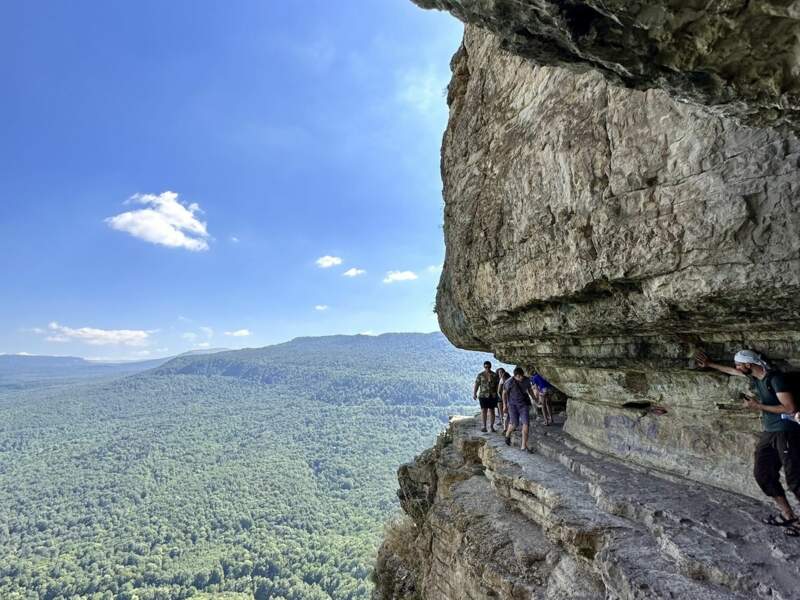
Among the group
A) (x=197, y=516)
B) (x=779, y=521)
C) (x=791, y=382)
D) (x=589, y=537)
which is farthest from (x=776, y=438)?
(x=197, y=516)

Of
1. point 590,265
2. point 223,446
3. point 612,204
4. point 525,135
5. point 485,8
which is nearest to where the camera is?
point 485,8

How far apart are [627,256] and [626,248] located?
0.11 meters

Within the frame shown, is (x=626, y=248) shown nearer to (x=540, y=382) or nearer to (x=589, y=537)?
(x=589, y=537)

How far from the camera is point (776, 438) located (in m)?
5.05

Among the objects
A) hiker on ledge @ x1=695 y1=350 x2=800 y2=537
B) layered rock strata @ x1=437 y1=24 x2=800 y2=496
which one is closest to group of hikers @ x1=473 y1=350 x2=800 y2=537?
hiker on ledge @ x1=695 y1=350 x2=800 y2=537

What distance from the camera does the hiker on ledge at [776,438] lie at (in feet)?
15.9

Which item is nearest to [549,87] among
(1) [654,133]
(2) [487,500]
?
(1) [654,133]

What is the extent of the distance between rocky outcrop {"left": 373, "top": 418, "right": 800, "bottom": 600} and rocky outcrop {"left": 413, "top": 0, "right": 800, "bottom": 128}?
15.6 feet

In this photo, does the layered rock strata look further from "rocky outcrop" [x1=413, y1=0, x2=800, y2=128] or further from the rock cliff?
"rocky outcrop" [x1=413, y1=0, x2=800, y2=128]

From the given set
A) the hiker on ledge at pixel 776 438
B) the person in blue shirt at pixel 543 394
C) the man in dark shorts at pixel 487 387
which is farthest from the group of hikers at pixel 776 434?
the person in blue shirt at pixel 543 394

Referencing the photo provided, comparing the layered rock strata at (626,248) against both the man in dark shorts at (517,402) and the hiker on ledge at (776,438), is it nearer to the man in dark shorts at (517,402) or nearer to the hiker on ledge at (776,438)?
the hiker on ledge at (776,438)

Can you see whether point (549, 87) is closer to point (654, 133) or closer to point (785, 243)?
point (654, 133)

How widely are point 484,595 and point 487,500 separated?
236 centimetres

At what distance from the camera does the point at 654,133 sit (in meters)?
5.29
